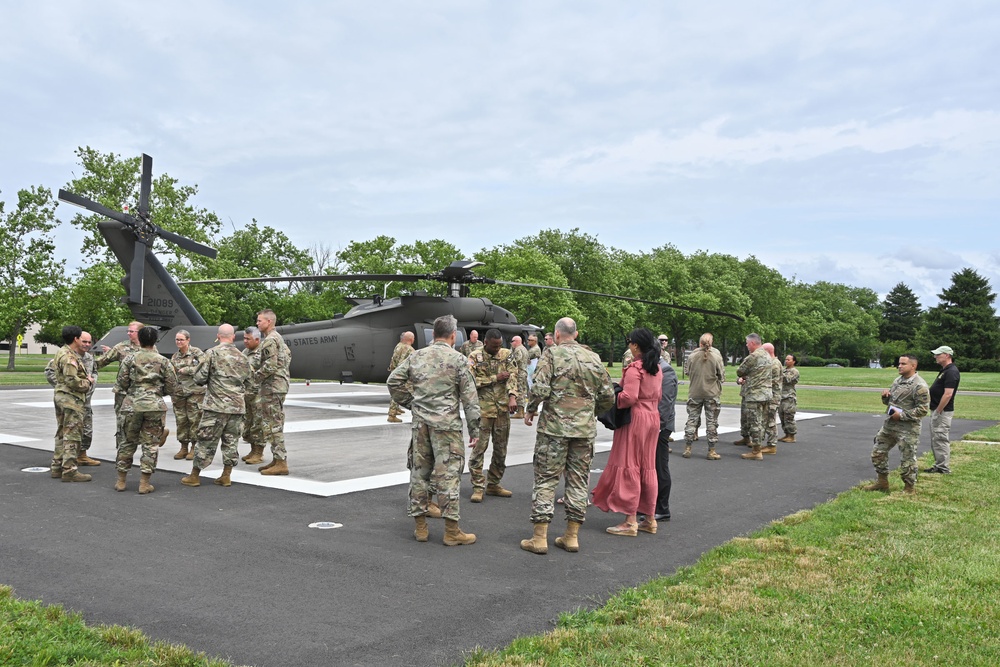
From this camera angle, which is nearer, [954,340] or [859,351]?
[954,340]

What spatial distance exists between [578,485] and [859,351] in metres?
90.4

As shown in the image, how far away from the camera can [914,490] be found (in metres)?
8.20

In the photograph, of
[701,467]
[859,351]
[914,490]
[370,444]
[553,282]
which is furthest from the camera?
[859,351]

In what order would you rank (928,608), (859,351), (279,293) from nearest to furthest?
(928,608), (279,293), (859,351)

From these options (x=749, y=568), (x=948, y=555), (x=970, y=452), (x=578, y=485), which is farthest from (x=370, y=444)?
(x=970, y=452)

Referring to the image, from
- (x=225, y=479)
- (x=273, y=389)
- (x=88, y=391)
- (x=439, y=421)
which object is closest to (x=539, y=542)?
(x=439, y=421)

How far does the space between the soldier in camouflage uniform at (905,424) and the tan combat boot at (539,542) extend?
4.80 meters

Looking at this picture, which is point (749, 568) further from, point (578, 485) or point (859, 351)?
point (859, 351)

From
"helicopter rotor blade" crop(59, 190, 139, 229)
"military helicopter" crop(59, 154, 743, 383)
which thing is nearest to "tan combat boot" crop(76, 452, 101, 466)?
"helicopter rotor blade" crop(59, 190, 139, 229)

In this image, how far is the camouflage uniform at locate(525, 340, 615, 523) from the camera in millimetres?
5801

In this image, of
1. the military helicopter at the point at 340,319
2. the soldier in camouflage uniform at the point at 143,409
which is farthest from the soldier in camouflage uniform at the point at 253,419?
the military helicopter at the point at 340,319

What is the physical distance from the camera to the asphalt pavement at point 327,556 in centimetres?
398

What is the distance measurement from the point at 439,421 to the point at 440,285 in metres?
40.4

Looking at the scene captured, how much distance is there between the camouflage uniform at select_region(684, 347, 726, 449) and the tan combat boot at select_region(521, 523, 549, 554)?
5923mm
